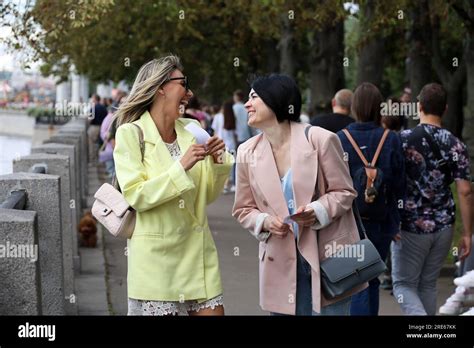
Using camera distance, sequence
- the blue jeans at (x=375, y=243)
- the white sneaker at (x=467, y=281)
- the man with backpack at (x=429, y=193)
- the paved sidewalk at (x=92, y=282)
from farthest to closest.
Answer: the paved sidewalk at (x=92, y=282) → the man with backpack at (x=429, y=193) → the blue jeans at (x=375, y=243) → the white sneaker at (x=467, y=281)

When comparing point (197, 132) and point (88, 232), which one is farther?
point (88, 232)

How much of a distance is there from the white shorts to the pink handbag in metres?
0.33

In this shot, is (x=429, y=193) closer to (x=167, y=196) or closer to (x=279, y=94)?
(x=279, y=94)

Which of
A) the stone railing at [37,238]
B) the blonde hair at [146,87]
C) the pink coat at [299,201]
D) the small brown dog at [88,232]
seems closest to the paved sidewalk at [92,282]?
the small brown dog at [88,232]

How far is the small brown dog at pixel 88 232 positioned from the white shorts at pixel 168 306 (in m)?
9.34

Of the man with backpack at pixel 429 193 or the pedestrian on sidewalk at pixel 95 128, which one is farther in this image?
the pedestrian on sidewalk at pixel 95 128

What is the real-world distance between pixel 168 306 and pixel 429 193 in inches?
118

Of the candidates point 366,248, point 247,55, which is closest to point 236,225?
point 366,248

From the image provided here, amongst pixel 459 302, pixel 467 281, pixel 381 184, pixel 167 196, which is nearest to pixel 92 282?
pixel 381 184

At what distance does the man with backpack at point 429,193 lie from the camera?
29.2 ft

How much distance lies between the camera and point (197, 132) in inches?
263

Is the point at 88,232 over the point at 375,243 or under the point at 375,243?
over

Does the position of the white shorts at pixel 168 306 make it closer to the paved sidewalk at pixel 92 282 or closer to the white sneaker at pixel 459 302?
the white sneaker at pixel 459 302
